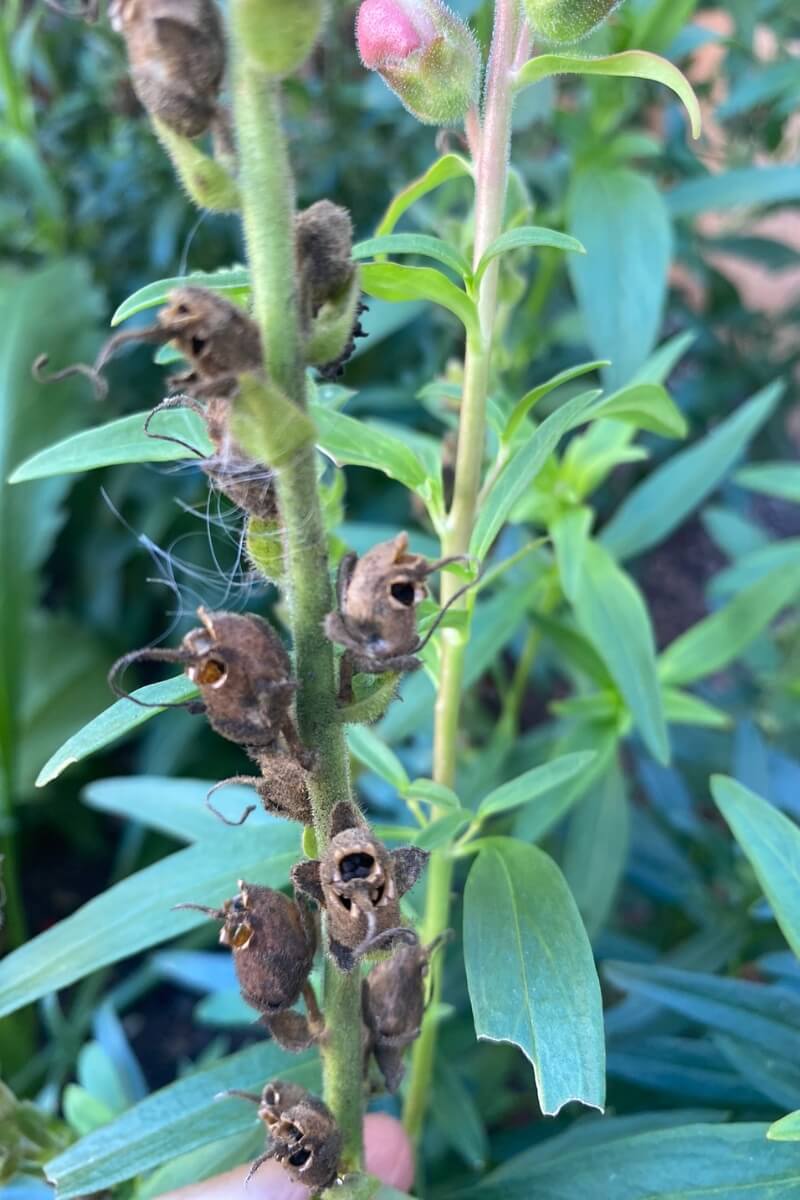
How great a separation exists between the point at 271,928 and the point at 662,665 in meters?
0.63

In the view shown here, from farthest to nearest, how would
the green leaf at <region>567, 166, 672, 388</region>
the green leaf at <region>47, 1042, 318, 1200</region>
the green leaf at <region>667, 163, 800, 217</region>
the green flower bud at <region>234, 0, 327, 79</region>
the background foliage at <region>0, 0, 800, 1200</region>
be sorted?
the green leaf at <region>667, 163, 800, 217</region>
the green leaf at <region>567, 166, 672, 388</region>
the background foliage at <region>0, 0, 800, 1200</region>
the green leaf at <region>47, 1042, 318, 1200</region>
the green flower bud at <region>234, 0, 327, 79</region>

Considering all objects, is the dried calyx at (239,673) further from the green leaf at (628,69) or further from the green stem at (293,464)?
the green leaf at (628,69)

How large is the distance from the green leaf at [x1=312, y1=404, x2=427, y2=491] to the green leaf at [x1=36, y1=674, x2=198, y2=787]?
0.17m

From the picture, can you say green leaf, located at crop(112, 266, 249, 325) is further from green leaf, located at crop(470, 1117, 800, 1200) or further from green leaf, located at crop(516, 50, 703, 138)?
green leaf, located at crop(470, 1117, 800, 1200)

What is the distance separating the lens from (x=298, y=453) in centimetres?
35

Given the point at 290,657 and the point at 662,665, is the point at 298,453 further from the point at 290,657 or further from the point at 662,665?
the point at 662,665

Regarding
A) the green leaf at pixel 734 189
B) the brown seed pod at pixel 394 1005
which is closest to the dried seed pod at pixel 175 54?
the brown seed pod at pixel 394 1005

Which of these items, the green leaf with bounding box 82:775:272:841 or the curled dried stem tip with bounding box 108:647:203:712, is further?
the green leaf with bounding box 82:775:272:841

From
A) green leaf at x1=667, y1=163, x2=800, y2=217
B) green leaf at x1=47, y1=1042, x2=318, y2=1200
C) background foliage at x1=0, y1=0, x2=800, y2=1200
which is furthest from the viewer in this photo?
green leaf at x1=667, y1=163, x2=800, y2=217

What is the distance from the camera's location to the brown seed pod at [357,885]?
1.24 ft

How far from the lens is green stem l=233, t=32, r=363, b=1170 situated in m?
0.32

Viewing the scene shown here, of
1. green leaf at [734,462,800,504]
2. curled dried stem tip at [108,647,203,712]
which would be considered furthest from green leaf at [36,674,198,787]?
green leaf at [734,462,800,504]

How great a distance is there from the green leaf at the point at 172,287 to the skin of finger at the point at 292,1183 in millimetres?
473

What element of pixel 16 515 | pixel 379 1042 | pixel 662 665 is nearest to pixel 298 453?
pixel 379 1042
